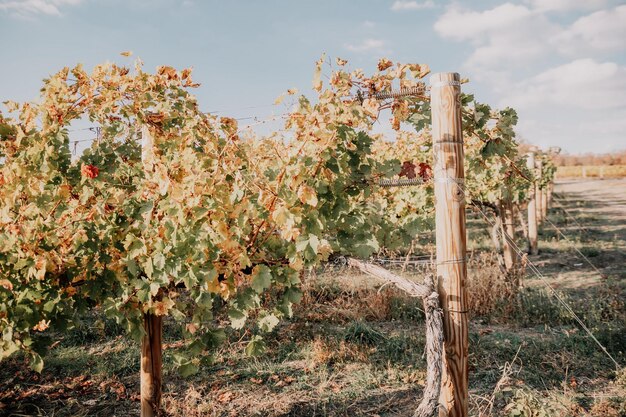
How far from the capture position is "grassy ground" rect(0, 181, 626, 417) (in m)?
4.08

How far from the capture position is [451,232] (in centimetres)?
254

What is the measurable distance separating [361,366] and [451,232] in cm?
276

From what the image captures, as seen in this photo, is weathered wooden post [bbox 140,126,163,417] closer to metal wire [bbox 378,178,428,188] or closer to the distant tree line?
metal wire [bbox 378,178,428,188]

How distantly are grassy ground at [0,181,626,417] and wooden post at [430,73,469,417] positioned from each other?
0.54 meters

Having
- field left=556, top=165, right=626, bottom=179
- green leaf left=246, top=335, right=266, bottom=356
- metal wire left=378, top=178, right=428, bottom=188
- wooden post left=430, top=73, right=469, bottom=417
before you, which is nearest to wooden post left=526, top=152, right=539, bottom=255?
metal wire left=378, top=178, right=428, bottom=188

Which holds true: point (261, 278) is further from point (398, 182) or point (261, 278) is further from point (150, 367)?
point (150, 367)

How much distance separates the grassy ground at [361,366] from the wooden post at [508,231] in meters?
0.55

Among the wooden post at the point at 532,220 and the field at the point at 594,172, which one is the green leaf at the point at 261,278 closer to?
the wooden post at the point at 532,220

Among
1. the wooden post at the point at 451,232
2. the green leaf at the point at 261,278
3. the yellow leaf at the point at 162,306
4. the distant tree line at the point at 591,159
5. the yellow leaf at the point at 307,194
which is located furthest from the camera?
the distant tree line at the point at 591,159

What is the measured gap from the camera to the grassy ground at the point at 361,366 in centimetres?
408

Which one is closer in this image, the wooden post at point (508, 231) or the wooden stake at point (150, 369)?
the wooden stake at point (150, 369)

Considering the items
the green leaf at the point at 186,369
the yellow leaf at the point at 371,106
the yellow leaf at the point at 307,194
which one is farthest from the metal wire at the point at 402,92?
the green leaf at the point at 186,369

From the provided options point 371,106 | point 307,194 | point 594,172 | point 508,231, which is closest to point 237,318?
point 307,194

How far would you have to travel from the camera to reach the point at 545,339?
5336 millimetres
